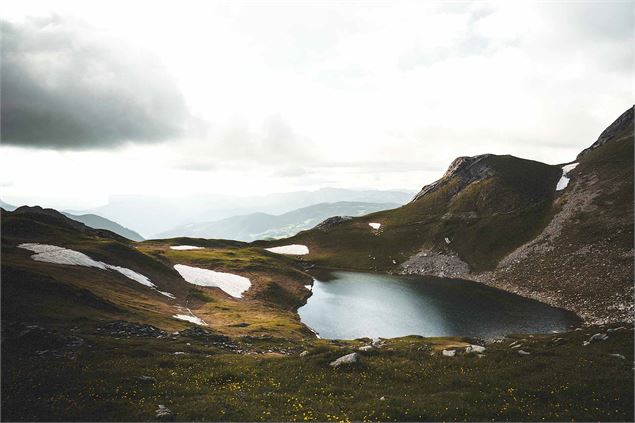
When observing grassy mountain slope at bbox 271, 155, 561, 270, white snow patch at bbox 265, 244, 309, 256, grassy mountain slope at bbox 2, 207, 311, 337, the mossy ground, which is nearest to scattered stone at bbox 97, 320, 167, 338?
grassy mountain slope at bbox 2, 207, 311, 337

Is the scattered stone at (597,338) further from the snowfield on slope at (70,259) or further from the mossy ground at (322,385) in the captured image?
the snowfield on slope at (70,259)

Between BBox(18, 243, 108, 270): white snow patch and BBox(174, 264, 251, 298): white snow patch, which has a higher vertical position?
BBox(18, 243, 108, 270): white snow patch

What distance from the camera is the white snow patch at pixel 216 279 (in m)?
96.8

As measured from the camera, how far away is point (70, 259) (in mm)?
70750

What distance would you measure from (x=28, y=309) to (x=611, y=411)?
5479 cm

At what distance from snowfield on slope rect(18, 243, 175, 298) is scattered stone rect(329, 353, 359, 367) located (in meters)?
54.9

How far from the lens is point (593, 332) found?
41.5m

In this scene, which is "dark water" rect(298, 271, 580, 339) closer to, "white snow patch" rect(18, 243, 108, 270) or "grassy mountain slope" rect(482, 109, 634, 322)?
"grassy mountain slope" rect(482, 109, 634, 322)

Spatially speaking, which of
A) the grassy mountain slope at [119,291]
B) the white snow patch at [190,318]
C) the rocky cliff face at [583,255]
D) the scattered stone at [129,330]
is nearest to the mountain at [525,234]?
the rocky cliff face at [583,255]

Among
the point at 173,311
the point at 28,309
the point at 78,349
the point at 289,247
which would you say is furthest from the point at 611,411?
the point at 289,247

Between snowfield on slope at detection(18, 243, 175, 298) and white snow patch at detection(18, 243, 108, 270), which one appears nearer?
white snow patch at detection(18, 243, 108, 270)

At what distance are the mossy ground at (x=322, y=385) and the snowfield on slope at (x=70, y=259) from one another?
4017 centimetres

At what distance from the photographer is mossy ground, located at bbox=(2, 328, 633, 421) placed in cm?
2338

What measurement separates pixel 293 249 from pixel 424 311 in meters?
102
